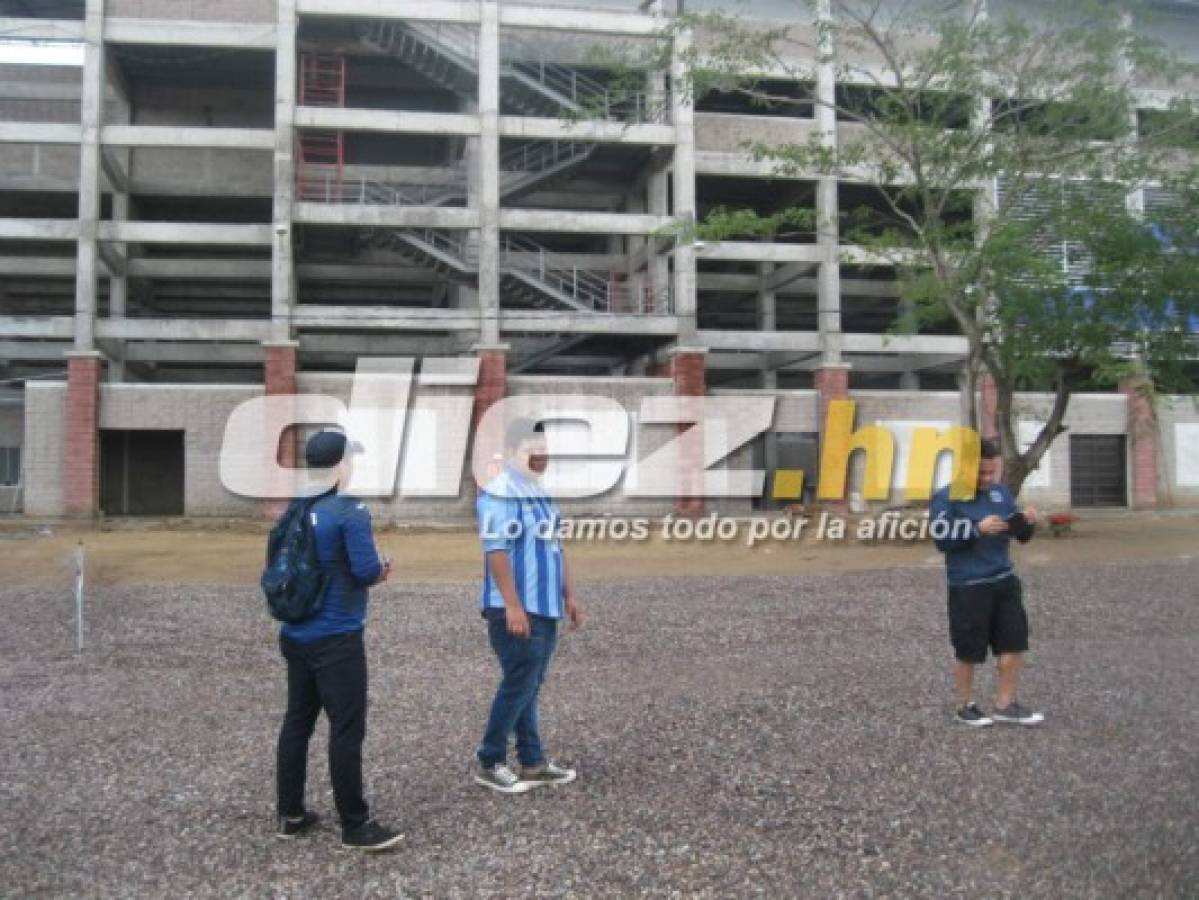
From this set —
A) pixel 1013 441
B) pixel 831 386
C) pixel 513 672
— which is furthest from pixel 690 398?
pixel 513 672

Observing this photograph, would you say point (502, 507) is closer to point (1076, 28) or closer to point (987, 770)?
point (987, 770)

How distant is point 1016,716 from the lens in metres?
5.73

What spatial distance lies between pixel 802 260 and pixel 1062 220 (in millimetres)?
10045

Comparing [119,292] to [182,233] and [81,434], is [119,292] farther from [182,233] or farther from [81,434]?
[81,434]

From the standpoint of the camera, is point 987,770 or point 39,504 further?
point 39,504

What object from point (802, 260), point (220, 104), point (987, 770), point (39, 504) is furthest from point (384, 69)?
point (987, 770)

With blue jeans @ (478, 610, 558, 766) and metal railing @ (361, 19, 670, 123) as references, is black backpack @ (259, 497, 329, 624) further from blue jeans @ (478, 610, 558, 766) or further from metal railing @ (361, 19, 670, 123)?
metal railing @ (361, 19, 670, 123)

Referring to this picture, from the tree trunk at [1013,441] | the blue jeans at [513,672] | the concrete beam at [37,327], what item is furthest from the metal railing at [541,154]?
the blue jeans at [513,672]

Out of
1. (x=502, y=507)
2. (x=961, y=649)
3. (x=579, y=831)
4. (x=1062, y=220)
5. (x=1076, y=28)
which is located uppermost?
(x=1076, y=28)

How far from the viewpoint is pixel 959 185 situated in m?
17.7

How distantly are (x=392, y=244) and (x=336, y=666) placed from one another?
22.3 metres

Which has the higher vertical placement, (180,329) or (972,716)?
(180,329)

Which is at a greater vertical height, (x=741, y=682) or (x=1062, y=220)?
(x=1062, y=220)

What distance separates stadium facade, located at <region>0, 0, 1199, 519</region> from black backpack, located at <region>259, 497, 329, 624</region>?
1901cm
